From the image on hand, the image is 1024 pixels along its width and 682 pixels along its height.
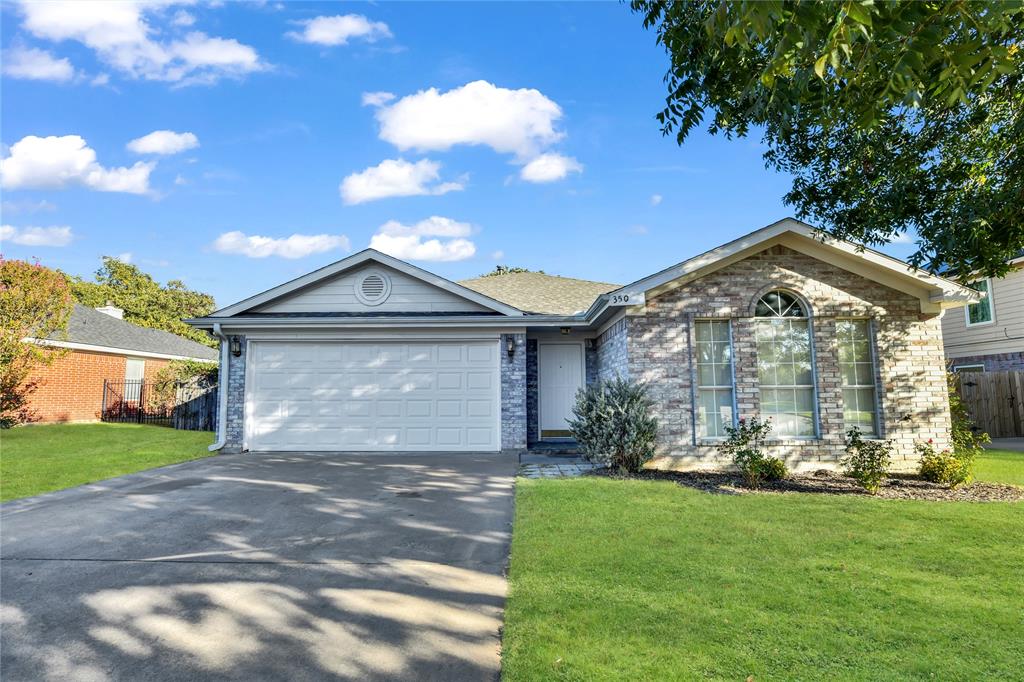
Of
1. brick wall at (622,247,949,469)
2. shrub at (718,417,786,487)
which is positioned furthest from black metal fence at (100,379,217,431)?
shrub at (718,417,786,487)

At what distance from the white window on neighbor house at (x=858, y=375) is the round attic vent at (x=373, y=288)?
9493 mm

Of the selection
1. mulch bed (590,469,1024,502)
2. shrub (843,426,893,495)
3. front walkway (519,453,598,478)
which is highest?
shrub (843,426,893,495)

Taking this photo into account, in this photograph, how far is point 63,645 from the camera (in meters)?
3.29

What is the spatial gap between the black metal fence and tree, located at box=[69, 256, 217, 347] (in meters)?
19.5

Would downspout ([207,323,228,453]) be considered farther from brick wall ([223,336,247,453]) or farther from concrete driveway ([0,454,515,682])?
concrete driveway ([0,454,515,682])

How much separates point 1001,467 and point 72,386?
1044 inches

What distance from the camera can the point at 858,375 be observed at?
9.62 m

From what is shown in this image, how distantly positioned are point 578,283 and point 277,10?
447 inches

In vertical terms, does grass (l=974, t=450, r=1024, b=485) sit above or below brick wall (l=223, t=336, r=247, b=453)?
below

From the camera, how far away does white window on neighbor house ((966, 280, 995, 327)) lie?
16675 millimetres

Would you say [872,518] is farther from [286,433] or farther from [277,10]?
[277,10]

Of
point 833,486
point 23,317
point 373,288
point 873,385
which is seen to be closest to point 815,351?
point 873,385

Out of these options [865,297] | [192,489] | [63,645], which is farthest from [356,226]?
[63,645]

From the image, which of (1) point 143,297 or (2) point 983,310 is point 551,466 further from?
(1) point 143,297
